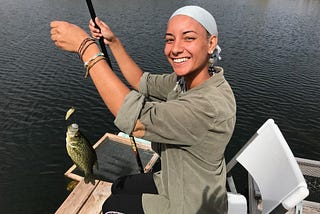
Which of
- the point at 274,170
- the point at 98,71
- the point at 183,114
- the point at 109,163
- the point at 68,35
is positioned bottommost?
the point at 109,163

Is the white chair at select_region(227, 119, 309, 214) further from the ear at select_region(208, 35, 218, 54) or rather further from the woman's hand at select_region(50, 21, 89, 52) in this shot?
the woman's hand at select_region(50, 21, 89, 52)

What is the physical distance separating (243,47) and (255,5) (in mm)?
26341

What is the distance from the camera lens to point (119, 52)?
12.7 ft

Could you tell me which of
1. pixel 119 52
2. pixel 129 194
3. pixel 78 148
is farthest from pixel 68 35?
pixel 129 194

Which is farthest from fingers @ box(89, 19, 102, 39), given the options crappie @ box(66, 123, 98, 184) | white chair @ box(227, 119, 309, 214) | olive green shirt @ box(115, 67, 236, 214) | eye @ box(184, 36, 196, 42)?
white chair @ box(227, 119, 309, 214)

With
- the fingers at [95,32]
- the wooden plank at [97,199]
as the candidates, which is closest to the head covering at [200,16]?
the fingers at [95,32]

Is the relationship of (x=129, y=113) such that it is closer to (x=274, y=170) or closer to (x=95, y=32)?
(x=95, y=32)

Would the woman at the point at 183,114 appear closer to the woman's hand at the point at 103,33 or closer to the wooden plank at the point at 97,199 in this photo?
the woman's hand at the point at 103,33

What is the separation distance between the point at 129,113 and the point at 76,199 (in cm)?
361

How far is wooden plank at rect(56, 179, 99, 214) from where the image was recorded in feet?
16.4

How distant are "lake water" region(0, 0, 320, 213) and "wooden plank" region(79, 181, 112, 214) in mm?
4181

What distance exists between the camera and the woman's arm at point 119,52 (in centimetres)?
367

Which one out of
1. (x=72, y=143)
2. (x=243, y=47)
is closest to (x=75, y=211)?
(x=72, y=143)

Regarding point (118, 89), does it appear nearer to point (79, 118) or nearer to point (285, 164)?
point (285, 164)
